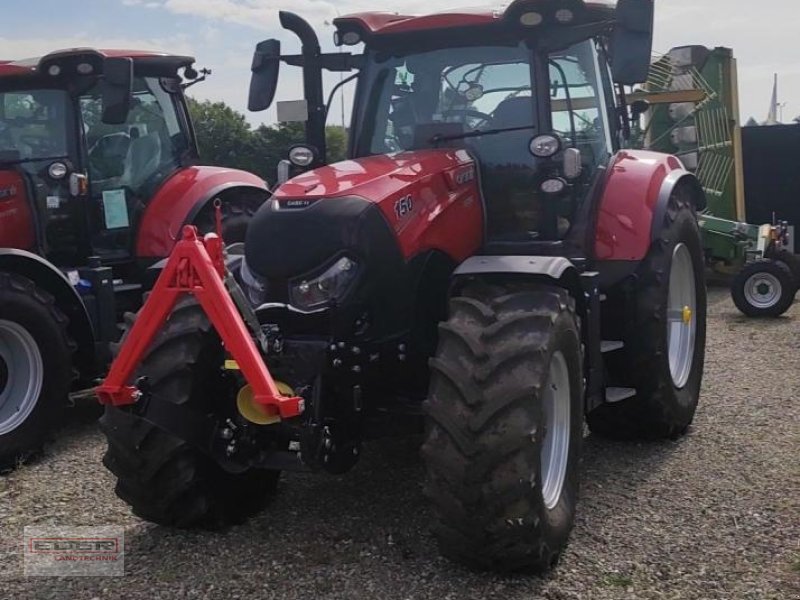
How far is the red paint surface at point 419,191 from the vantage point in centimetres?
364

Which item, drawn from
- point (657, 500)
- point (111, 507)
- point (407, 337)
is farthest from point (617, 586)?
point (111, 507)

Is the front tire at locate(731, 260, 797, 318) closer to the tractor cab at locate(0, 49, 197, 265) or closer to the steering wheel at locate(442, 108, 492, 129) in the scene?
the tractor cab at locate(0, 49, 197, 265)

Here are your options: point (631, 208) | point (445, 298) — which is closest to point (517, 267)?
point (445, 298)

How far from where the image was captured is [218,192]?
677 centimetres

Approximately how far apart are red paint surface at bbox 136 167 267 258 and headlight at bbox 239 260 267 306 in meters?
3.01

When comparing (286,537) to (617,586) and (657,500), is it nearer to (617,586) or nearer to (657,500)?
(617,586)

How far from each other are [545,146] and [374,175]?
0.79 m

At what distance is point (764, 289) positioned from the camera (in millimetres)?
9531

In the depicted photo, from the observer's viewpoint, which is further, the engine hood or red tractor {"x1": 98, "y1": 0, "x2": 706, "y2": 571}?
the engine hood

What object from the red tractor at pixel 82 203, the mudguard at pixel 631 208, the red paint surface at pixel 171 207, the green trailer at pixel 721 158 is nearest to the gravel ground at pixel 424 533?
the red tractor at pixel 82 203

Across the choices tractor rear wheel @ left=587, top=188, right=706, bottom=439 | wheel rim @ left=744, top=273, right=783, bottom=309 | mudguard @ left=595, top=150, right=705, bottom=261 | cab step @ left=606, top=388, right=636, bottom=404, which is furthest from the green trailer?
cab step @ left=606, top=388, right=636, bottom=404

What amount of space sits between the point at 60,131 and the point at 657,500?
4629 millimetres

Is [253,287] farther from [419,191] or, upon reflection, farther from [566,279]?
[566,279]

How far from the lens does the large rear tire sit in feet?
16.5
